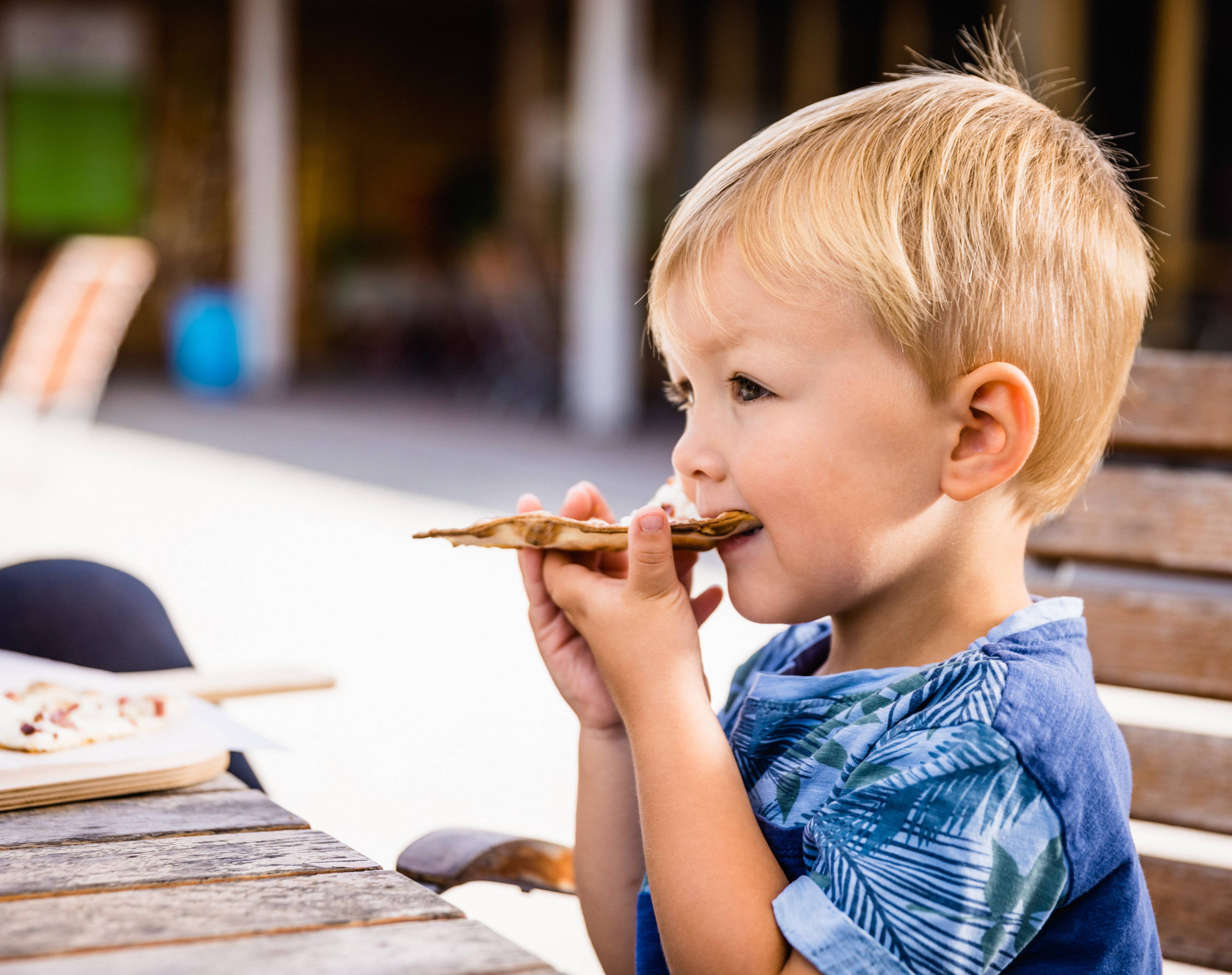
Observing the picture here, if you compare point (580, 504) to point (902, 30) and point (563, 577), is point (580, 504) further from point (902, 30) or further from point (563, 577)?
point (902, 30)

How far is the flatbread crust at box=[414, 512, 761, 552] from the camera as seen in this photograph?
105 cm

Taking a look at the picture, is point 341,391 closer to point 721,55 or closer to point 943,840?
point 721,55

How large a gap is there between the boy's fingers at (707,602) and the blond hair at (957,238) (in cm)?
27

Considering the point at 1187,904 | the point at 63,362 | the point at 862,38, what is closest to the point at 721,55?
the point at 862,38

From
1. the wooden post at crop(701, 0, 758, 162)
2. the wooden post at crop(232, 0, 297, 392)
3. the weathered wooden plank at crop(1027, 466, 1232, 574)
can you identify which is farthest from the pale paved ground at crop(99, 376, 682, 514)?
the weathered wooden plank at crop(1027, 466, 1232, 574)

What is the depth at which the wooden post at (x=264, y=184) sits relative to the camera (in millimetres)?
11445

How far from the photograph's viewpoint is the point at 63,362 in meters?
6.31

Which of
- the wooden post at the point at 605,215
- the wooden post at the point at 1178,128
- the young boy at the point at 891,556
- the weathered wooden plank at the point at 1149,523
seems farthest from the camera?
the wooden post at the point at 1178,128

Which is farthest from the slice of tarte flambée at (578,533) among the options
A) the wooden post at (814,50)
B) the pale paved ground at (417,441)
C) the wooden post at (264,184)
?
the wooden post at (264,184)

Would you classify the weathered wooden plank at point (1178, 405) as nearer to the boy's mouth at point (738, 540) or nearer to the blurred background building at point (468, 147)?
the boy's mouth at point (738, 540)

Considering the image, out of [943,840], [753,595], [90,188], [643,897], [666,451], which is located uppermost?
[90,188]

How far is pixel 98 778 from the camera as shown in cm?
100

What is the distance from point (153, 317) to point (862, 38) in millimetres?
8218

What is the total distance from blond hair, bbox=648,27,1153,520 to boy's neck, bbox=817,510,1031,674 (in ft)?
0.19
